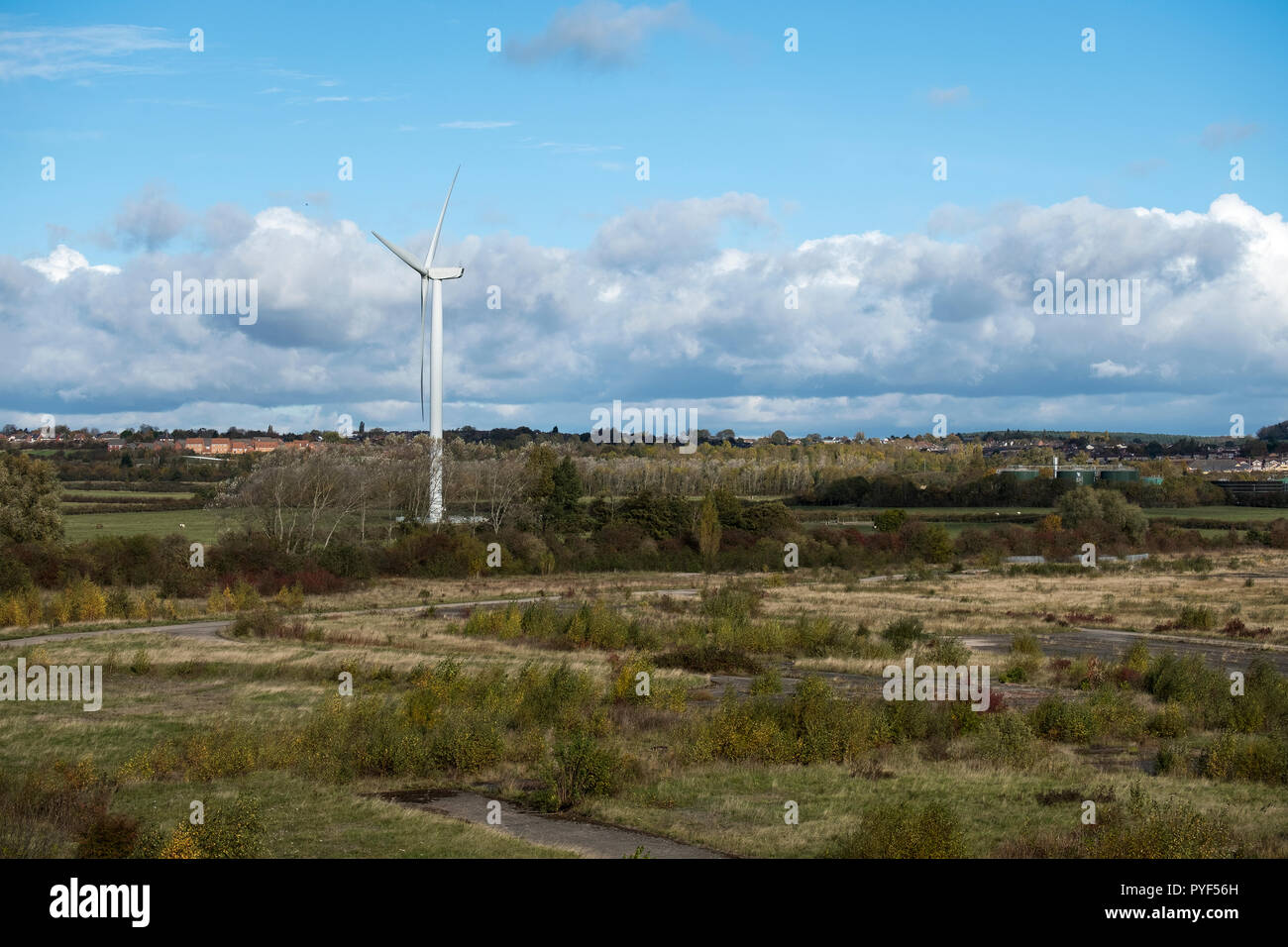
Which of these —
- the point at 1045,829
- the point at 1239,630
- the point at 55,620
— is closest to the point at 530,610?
the point at 55,620

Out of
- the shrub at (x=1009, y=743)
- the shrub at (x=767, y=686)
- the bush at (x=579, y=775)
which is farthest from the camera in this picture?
the shrub at (x=767, y=686)

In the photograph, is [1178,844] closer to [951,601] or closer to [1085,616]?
[1085,616]

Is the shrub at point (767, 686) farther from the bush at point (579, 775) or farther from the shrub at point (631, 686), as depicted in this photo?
the bush at point (579, 775)

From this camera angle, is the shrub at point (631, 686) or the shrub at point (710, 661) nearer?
the shrub at point (631, 686)

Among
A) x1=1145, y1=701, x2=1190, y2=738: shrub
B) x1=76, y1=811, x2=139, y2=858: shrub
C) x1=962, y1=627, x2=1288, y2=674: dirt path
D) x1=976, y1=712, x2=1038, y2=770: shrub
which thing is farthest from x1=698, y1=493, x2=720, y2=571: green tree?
x1=76, y1=811, x2=139, y2=858: shrub

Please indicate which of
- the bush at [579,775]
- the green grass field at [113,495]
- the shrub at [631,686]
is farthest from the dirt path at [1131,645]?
the green grass field at [113,495]

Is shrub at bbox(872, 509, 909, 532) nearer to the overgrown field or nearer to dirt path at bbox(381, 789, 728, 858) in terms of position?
the overgrown field
